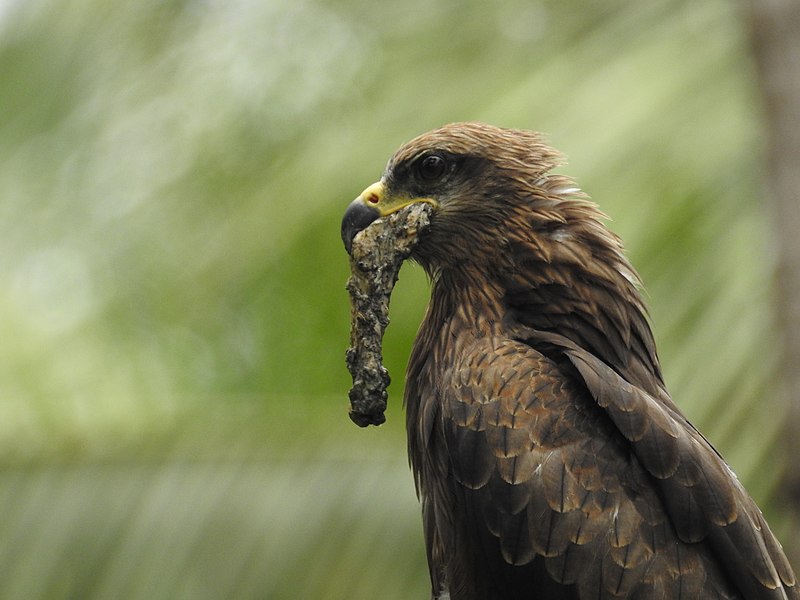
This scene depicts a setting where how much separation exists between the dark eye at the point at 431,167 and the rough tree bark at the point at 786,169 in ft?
6.77

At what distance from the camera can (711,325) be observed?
6293 millimetres

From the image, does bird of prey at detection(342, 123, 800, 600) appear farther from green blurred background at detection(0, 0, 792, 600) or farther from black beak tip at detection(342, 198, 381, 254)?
green blurred background at detection(0, 0, 792, 600)

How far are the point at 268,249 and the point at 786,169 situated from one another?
8.47 ft

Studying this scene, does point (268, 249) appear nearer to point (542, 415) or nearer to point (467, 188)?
point (467, 188)

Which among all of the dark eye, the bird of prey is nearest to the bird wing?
the bird of prey

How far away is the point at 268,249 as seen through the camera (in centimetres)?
669

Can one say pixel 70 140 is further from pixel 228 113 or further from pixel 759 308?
pixel 759 308

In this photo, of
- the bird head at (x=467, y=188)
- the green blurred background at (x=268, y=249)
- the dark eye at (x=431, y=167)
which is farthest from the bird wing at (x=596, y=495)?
the green blurred background at (x=268, y=249)

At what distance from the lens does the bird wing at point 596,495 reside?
4445 mm

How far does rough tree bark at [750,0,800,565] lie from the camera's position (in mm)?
6188

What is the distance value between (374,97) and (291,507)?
2.26 meters

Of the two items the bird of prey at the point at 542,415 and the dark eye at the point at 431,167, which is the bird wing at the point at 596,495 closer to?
the bird of prey at the point at 542,415

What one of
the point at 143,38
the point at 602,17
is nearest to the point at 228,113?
the point at 143,38

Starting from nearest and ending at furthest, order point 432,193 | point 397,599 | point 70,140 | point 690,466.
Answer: point 690,466, point 432,193, point 397,599, point 70,140
